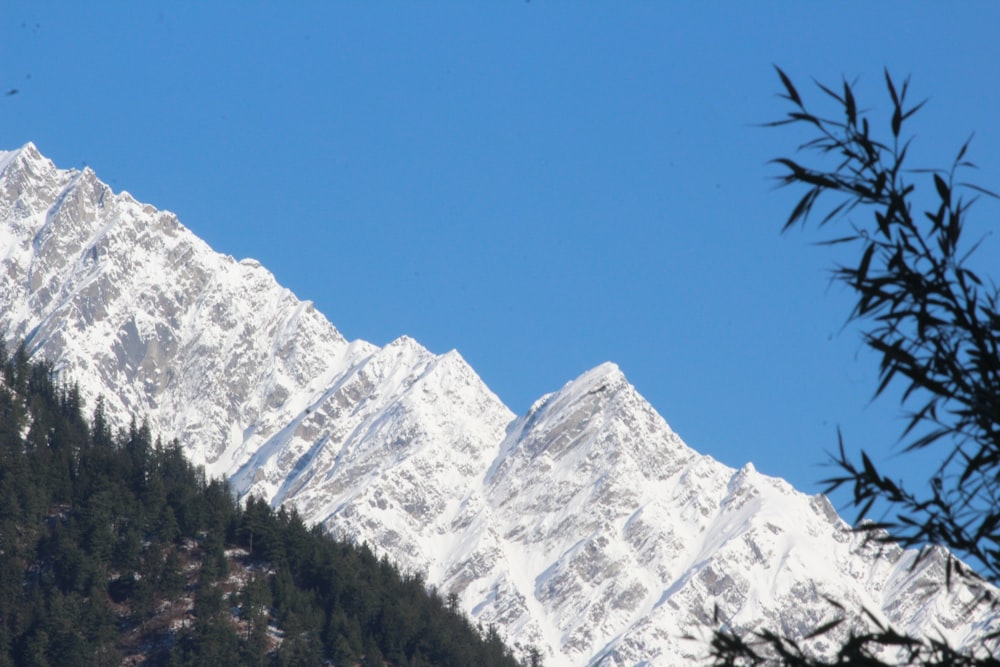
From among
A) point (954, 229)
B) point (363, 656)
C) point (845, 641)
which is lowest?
point (845, 641)

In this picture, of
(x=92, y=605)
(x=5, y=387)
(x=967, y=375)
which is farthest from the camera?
(x=5, y=387)

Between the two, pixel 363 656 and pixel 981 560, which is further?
pixel 363 656

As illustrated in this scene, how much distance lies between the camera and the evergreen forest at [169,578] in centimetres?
12581

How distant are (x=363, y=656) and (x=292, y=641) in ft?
33.8

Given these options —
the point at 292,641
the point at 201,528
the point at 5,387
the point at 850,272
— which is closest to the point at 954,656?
the point at 850,272

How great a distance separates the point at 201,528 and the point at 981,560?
142379 mm

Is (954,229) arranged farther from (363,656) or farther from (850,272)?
(363,656)

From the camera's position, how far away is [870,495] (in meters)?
11.5

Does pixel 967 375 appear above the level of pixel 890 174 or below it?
below

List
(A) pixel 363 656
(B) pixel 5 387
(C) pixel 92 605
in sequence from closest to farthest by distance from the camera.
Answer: (C) pixel 92 605, (A) pixel 363 656, (B) pixel 5 387

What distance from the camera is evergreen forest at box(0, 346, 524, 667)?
125812 millimetres

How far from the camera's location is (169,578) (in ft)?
441

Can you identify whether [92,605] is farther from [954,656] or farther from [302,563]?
[954,656]

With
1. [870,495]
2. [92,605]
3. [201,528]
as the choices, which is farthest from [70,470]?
[870,495]
